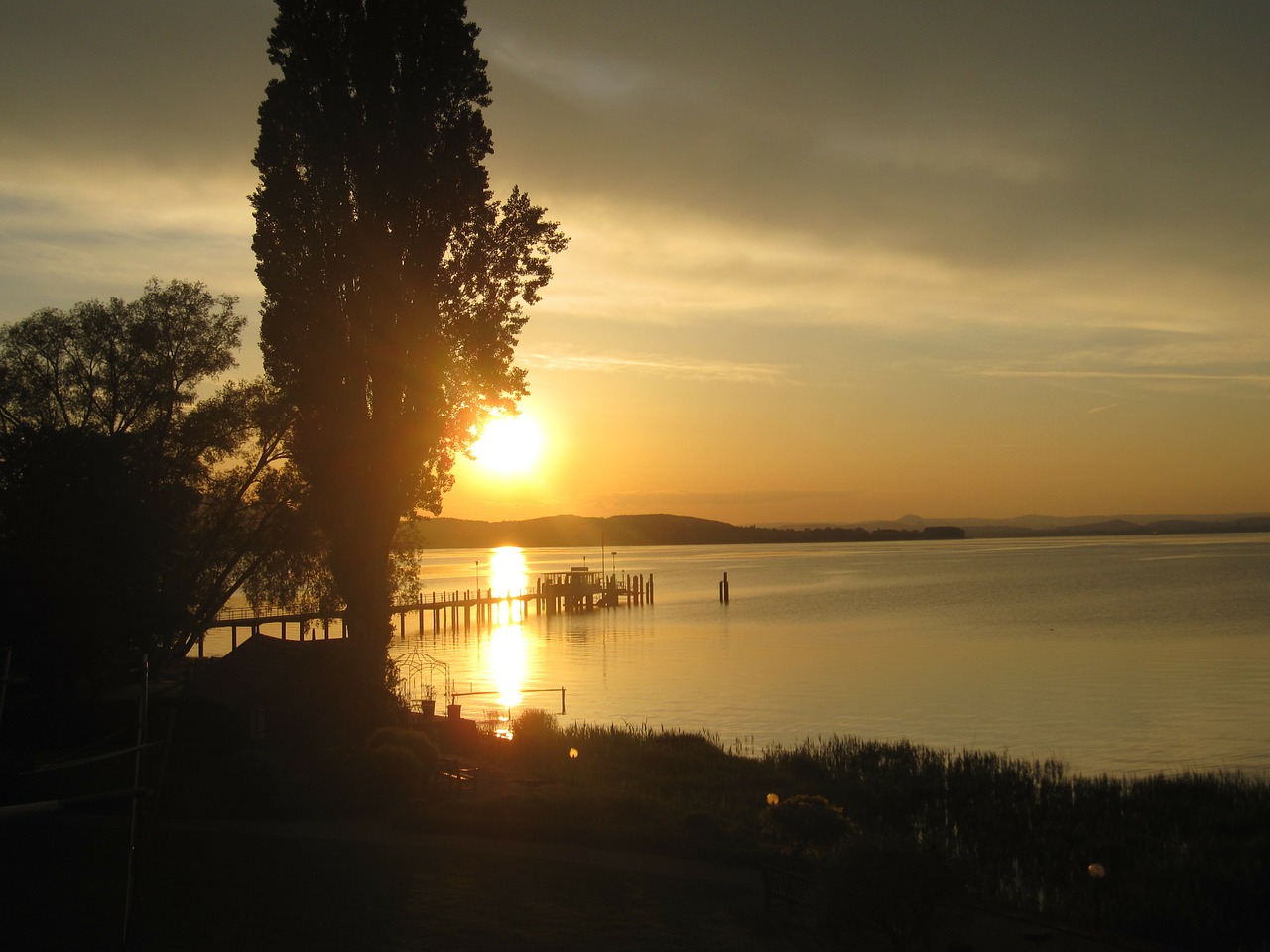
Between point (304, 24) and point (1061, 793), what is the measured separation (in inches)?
978

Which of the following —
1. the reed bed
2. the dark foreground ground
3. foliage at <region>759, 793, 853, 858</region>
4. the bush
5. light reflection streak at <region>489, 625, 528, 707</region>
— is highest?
foliage at <region>759, 793, 853, 858</region>

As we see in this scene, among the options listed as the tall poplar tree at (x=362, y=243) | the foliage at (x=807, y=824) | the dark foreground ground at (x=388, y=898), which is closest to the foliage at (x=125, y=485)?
the tall poplar tree at (x=362, y=243)

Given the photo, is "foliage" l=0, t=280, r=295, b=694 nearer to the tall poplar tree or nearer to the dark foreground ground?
the tall poplar tree

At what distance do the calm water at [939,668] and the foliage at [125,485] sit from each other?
445 inches

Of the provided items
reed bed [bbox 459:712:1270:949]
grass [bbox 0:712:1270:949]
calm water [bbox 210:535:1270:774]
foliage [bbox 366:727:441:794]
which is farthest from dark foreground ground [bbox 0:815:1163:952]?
calm water [bbox 210:535:1270:774]

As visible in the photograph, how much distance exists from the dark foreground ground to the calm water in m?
14.6

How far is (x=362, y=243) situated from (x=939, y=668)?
31.0m

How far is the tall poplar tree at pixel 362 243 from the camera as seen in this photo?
25766mm

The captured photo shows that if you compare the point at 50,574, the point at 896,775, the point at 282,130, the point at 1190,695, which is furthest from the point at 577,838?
the point at 1190,695

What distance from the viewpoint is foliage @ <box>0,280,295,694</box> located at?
26.3 m

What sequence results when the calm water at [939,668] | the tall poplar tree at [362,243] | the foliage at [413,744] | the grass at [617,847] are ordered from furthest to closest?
the calm water at [939,668] < the tall poplar tree at [362,243] < the foliage at [413,744] < the grass at [617,847]

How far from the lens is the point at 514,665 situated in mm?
55344

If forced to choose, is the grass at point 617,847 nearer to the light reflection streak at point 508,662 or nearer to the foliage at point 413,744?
the foliage at point 413,744

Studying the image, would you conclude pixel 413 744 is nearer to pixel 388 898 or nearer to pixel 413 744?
pixel 413 744
